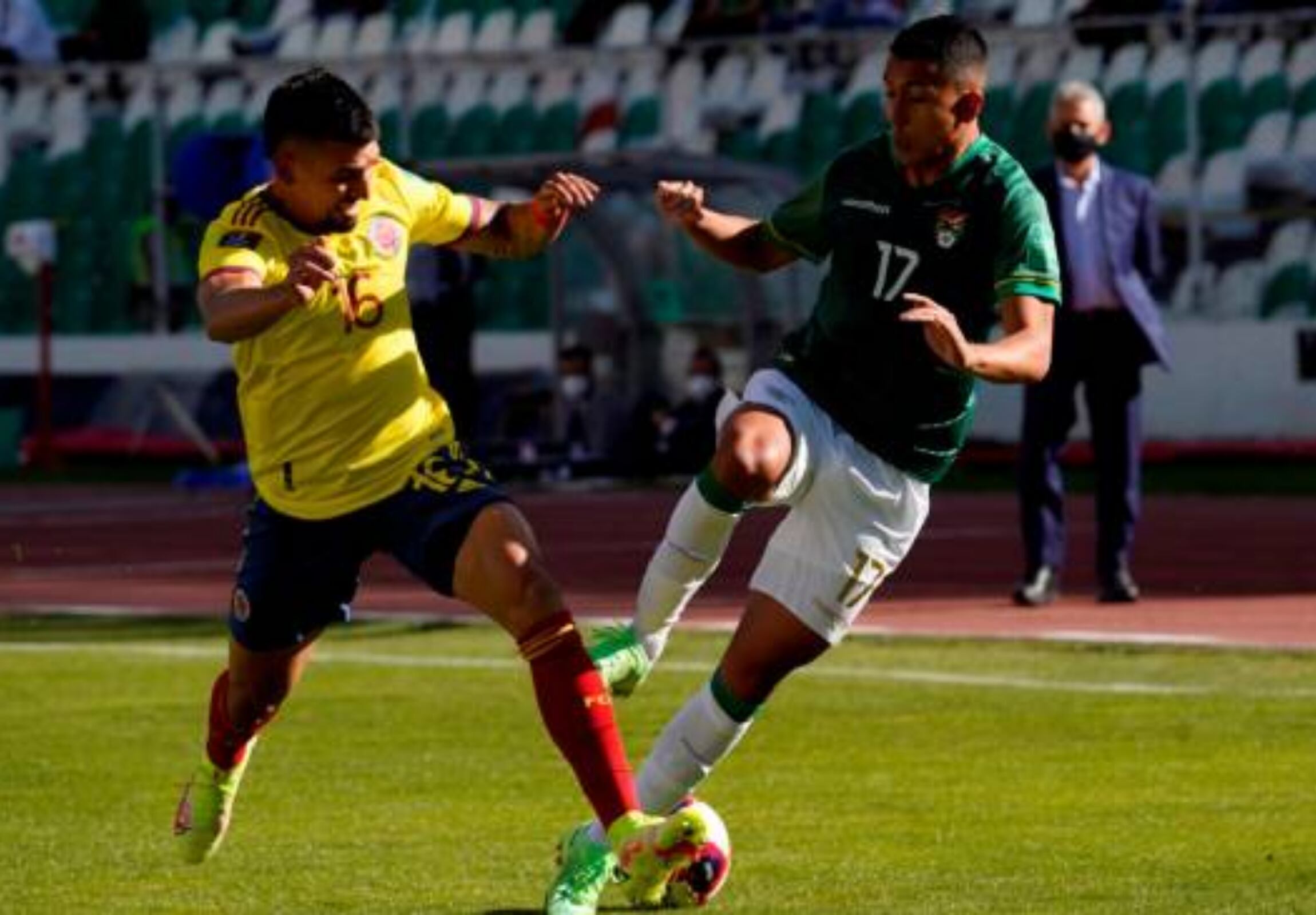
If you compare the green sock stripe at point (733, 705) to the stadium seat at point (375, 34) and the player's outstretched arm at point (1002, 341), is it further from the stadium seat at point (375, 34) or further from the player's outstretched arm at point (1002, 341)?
the stadium seat at point (375, 34)

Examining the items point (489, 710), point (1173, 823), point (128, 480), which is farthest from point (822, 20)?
point (1173, 823)

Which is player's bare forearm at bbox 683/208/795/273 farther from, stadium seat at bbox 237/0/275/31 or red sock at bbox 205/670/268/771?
stadium seat at bbox 237/0/275/31

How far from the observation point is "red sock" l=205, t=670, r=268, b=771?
33.3 feet

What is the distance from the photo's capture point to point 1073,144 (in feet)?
58.5

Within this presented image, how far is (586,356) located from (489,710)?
14837 mm

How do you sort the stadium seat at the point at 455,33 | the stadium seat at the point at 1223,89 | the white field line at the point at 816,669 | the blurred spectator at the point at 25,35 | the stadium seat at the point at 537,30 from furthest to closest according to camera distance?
the blurred spectator at the point at 25,35 < the stadium seat at the point at 455,33 < the stadium seat at the point at 537,30 < the stadium seat at the point at 1223,89 < the white field line at the point at 816,669

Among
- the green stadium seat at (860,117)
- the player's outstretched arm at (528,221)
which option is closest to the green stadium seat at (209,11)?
the green stadium seat at (860,117)

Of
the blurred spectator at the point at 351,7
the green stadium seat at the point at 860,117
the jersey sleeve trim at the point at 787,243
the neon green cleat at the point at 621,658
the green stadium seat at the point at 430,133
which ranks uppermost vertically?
the jersey sleeve trim at the point at 787,243

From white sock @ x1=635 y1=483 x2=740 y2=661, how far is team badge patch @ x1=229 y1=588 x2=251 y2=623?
3.72 feet

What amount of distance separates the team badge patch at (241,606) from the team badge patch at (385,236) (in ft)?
3.12

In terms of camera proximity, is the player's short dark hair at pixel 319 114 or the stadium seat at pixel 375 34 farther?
the stadium seat at pixel 375 34

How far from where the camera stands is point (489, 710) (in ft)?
47.0

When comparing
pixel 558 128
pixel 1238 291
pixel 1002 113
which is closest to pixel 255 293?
pixel 1238 291

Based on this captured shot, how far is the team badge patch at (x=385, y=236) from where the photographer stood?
9.64 meters
